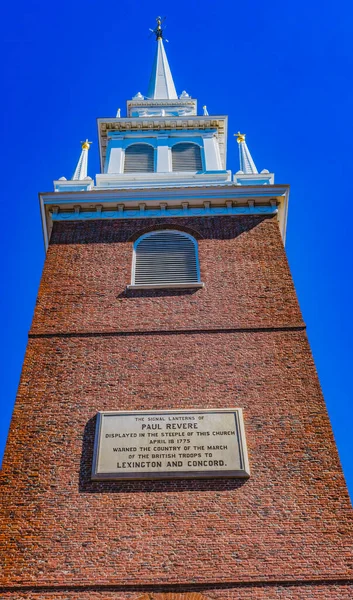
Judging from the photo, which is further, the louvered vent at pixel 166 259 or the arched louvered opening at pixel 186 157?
the arched louvered opening at pixel 186 157

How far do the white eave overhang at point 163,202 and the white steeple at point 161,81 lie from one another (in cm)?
1067

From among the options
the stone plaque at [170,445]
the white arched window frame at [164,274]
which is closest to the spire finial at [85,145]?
the white arched window frame at [164,274]

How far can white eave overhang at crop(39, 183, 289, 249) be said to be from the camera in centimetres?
1728

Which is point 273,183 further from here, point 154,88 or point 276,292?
point 154,88

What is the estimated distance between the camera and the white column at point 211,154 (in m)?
20.1

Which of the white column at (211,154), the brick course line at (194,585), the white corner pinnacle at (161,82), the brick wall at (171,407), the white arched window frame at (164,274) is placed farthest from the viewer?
the white corner pinnacle at (161,82)

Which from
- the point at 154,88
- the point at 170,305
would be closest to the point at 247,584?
the point at 170,305

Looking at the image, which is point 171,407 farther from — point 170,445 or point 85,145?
point 85,145

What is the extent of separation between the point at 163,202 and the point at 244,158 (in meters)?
4.16

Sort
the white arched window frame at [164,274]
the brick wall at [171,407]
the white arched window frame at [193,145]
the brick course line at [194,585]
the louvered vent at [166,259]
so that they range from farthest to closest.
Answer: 1. the white arched window frame at [193,145]
2. the louvered vent at [166,259]
3. the white arched window frame at [164,274]
4. the brick wall at [171,407]
5. the brick course line at [194,585]

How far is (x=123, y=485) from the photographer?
35.8 ft

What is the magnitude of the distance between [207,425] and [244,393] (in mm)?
1123

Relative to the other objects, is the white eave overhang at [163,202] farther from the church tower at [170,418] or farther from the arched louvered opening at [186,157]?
the arched louvered opening at [186,157]

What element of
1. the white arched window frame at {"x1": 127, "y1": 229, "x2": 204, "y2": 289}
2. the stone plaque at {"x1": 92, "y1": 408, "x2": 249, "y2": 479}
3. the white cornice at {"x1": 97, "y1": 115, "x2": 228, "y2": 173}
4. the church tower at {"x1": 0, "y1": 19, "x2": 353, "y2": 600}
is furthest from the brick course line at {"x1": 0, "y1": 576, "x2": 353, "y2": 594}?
the white cornice at {"x1": 97, "y1": 115, "x2": 228, "y2": 173}
